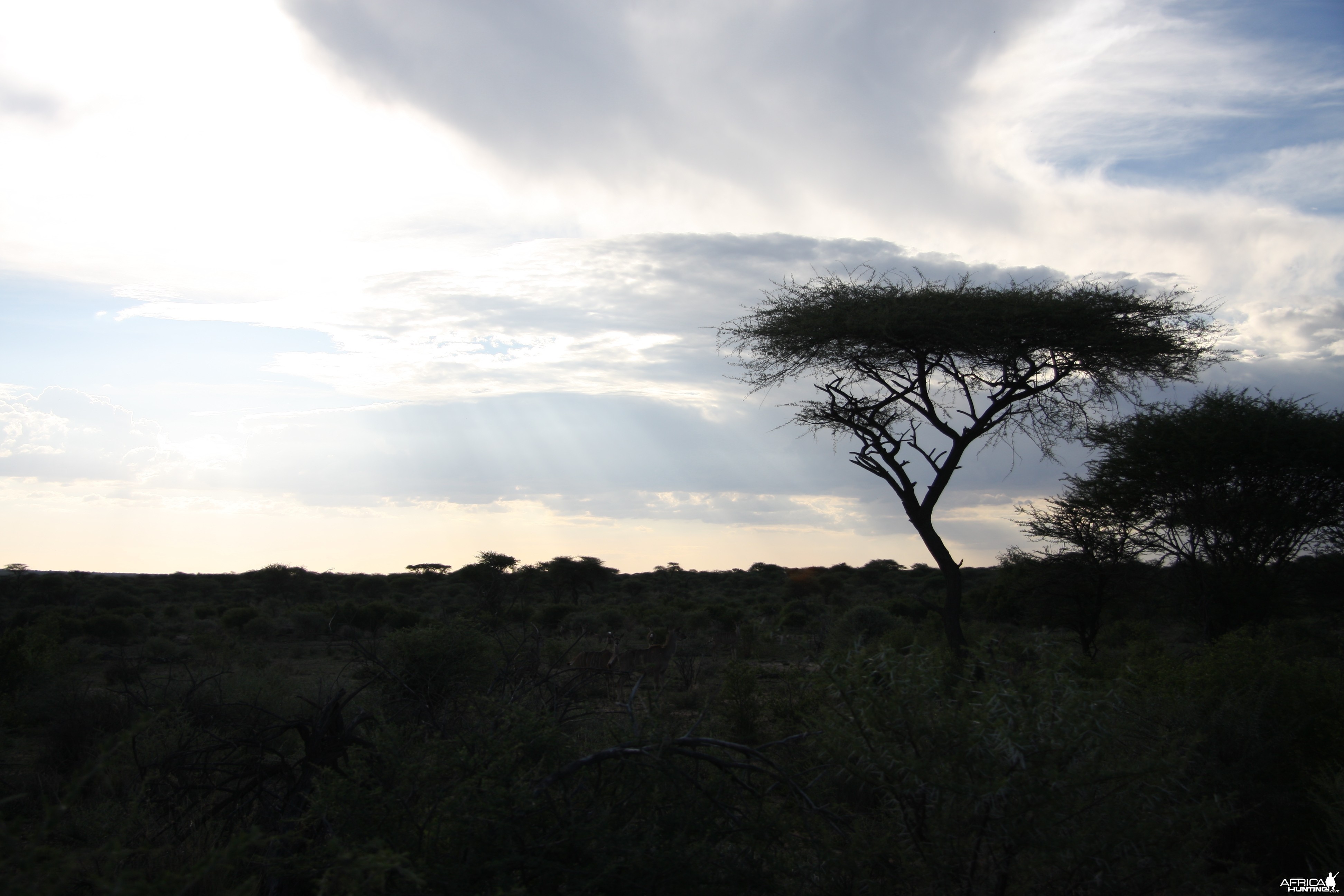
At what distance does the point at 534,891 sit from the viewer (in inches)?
104

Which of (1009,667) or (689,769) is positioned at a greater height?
(1009,667)

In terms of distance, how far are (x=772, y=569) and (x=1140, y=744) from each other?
183ft

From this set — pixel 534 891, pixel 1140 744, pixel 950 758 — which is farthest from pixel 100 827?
pixel 1140 744

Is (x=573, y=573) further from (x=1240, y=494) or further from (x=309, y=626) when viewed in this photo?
(x=1240, y=494)

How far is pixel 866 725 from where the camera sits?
352 cm

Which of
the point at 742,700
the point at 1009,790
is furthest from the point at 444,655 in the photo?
the point at 1009,790

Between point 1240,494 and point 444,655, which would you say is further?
point 1240,494

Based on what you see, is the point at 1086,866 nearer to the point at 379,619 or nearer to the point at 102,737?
the point at 102,737

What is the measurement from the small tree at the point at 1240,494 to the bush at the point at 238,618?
85.9 feet

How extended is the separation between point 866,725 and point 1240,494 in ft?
51.1

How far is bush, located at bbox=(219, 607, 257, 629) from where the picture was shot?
26.3 meters

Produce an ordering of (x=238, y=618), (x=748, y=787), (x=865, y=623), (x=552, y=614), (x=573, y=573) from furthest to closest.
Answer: (x=573, y=573), (x=552, y=614), (x=238, y=618), (x=865, y=623), (x=748, y=787)

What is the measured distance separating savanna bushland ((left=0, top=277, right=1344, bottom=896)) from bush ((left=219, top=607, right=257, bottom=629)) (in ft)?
25.0

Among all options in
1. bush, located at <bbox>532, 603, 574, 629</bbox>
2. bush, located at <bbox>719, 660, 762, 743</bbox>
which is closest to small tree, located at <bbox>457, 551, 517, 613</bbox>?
bush, located at <bbox>532, 603, 574, 629</bbox>
